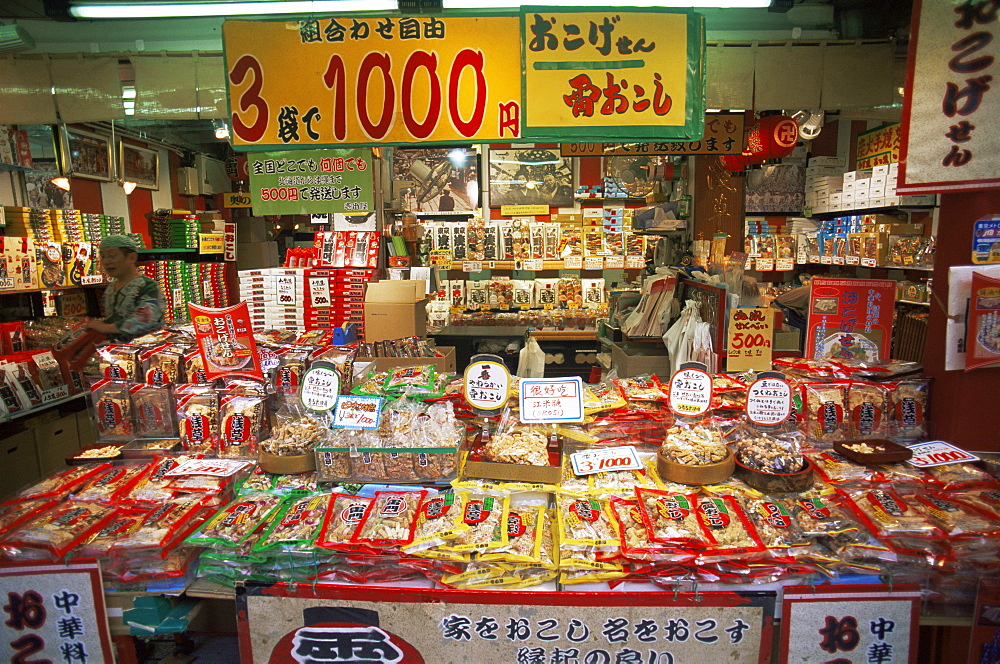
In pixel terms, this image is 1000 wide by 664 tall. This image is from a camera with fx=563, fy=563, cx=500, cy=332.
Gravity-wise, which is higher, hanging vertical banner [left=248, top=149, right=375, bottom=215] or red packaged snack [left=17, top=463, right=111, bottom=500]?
hanging vertical banner [left=248, top=149, right=375, bottom=215]

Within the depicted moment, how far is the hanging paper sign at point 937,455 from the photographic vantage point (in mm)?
2223

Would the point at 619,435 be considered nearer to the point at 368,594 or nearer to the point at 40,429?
the point at 368,594

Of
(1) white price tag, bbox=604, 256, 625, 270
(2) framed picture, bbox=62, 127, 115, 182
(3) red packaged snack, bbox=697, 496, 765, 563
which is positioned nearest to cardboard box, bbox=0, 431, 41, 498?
(2) framed picture, bbox=62, 127, 115, 182

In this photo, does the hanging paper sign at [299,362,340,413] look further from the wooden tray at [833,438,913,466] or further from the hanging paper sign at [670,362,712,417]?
the wooden tray at [833,438,913,466]

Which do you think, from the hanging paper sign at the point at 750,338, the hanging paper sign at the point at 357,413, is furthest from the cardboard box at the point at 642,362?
the hanging paper sign at the point at 357,413

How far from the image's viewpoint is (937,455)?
2.28 m

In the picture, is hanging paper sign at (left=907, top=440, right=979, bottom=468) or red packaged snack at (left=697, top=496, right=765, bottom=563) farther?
hanging paper sign at (left=907, top=440, right=979, bottom=468)

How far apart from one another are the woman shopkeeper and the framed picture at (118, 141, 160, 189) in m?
5.13

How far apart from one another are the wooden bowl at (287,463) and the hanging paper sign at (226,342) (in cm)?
62

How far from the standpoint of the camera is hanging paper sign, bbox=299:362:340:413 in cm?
247

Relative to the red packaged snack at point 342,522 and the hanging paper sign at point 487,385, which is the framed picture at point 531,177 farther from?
the red packaged snack at point 342,522

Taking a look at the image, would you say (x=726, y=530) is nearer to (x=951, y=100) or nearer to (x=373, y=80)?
(x=951, y=100)

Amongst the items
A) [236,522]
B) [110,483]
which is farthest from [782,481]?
[110,483]

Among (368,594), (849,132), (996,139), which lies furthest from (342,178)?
(849,132)
